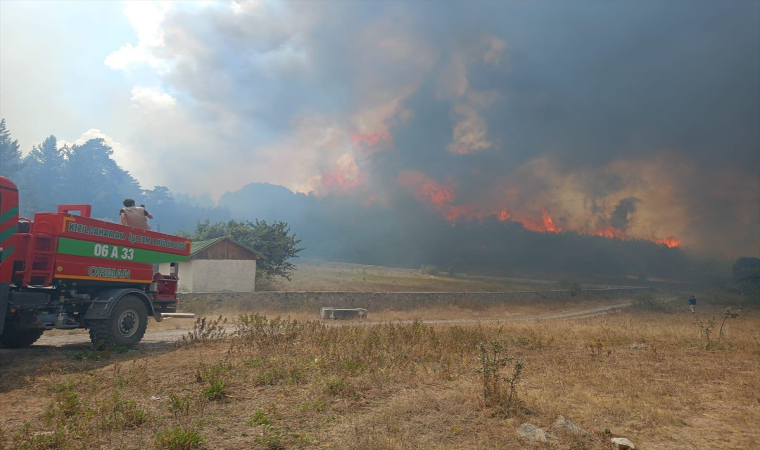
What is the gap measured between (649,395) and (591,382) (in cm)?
109

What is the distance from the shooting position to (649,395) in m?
7.32

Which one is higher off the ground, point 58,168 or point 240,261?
point 58,168

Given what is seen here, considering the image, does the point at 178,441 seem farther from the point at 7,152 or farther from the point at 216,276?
the point at 7,152

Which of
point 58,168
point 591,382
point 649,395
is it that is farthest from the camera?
point 58,168

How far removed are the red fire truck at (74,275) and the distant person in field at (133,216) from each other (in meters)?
0.39

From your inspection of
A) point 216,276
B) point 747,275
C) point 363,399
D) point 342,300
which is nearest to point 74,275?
point 363,399

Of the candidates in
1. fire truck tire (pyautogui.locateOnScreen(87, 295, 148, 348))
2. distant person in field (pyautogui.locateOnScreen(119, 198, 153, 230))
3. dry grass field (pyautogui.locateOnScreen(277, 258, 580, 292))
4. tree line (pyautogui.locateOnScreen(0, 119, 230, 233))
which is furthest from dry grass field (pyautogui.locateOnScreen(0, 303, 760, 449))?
tree line (pyautogui.locateOnScreen(0, 119, 230, 233))

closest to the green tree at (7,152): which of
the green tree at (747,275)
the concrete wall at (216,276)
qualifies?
the concrete wall at (216,276)

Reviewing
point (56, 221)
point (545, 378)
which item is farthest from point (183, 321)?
point (545, 378)

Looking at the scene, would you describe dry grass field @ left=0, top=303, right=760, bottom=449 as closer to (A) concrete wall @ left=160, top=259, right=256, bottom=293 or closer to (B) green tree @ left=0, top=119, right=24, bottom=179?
(A) concrete wall @ left=160, top=259, right=256, bottom=293

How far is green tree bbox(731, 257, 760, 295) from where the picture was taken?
177 feet

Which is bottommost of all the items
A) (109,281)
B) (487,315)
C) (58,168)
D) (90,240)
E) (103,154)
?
(487,315)

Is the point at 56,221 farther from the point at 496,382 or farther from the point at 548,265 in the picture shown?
the point at 548,265

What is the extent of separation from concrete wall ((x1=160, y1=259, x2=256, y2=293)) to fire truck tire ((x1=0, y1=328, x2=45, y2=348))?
16.1 m
